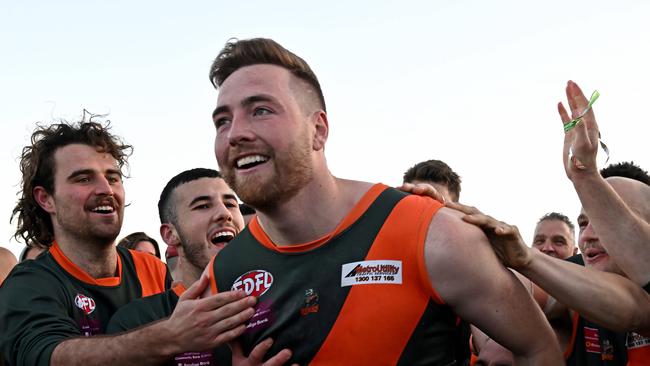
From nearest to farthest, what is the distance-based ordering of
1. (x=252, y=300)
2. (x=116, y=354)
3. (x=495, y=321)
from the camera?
(x=495, y=321)
(x=252, y=300)
(x=116, y=354)

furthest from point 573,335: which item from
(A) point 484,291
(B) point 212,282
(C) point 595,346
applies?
(B) point 212,282

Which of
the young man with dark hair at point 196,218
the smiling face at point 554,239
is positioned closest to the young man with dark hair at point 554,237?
the smiling face at point 554,239

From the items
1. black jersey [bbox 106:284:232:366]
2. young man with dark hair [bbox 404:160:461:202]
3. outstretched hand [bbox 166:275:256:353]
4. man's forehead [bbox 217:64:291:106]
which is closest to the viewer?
outstretched hand [bbox 166:275:256:353]

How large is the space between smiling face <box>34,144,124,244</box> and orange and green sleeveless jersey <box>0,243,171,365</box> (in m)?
0.24

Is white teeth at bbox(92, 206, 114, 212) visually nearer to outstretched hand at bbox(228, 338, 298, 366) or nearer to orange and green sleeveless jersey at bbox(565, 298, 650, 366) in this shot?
outstretched hand at bbox(228, 338, 298, 366)

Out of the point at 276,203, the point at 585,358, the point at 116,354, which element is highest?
the point at 276,203

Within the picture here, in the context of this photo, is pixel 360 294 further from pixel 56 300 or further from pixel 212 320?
pixel 56 300

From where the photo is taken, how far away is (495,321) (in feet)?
9.67

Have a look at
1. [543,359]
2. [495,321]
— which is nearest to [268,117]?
[495,321]

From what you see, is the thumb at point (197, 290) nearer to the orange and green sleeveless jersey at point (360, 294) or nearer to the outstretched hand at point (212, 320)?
the outstretched hand at point (212, 320)

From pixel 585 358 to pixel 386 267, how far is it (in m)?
2.03

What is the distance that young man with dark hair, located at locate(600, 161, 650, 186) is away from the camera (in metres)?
6.07

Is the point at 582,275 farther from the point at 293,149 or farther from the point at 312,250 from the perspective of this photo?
the point at 293,149

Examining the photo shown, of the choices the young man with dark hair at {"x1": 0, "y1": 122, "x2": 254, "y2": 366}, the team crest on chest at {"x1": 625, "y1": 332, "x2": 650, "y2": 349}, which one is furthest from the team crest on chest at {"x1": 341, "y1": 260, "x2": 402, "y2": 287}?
the team crest on chest at {"x1": 625, "y1": 332, "x2": 650, "y2": 349}
